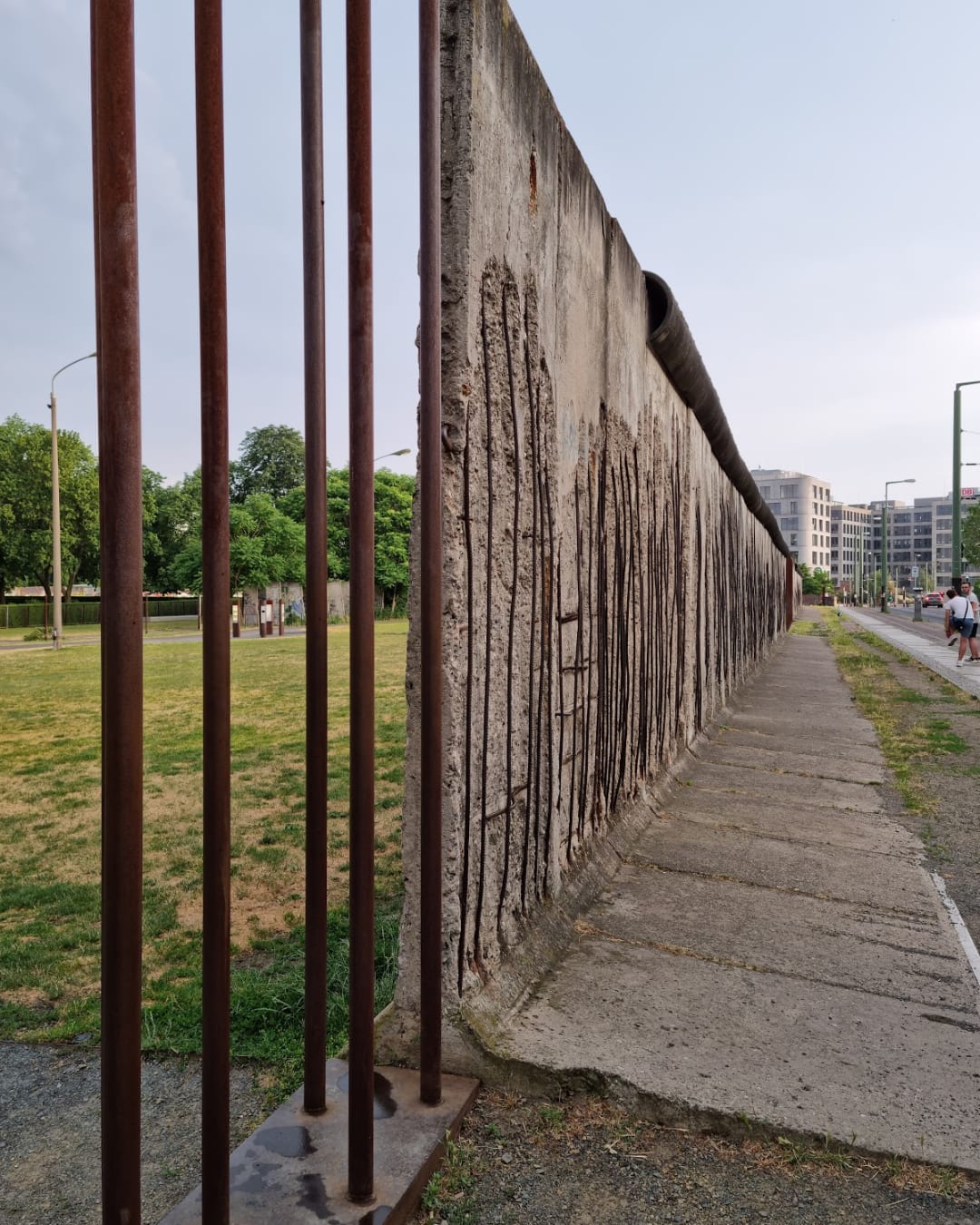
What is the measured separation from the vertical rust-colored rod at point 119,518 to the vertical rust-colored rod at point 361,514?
0.49 meters

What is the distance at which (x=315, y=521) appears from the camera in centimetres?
168

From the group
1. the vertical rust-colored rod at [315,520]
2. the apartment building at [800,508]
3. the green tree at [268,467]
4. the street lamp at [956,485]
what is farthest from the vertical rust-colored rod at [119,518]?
the apartment building at [800,508]

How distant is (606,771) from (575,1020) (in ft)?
4.91

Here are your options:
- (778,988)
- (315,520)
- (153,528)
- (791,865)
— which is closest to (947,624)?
(791,865)

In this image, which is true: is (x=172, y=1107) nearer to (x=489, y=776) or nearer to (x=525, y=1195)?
(x=525, y=1195)

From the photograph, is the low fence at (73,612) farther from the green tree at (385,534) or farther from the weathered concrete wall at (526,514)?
the weathered concrete wall at (526,514)

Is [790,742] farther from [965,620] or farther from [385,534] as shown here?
[385,534]

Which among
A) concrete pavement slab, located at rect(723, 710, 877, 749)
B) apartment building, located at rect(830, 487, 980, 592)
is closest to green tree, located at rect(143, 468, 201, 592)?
concrete pavement slab, located at rect(723, 710, 877, 749)

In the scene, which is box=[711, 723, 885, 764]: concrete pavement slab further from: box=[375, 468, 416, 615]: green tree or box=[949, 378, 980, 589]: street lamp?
box=[375, 468, 416, 615]: green tree

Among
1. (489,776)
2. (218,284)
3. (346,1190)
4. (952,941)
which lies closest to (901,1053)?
(952,941)

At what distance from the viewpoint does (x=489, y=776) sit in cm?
229

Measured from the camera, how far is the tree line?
38719 mm

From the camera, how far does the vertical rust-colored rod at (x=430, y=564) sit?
177 cm

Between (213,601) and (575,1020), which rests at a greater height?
(213,601)
